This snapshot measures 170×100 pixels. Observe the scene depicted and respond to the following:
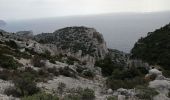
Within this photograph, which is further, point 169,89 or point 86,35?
point 86,35

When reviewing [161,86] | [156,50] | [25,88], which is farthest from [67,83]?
[156,50]

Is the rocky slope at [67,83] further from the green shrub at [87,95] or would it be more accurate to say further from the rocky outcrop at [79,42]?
the rocky outcrop at [79,42]

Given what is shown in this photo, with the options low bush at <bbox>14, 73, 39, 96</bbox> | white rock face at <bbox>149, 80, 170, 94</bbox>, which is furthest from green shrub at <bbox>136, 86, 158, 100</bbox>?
low bush at <bbox>14, 73, 39, 96</bbox>

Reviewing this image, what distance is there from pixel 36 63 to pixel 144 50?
57696 millimetres

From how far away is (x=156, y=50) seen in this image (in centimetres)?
7606

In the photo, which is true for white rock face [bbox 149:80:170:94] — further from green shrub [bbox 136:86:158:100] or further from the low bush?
the low bush

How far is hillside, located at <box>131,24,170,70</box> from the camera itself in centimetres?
6838

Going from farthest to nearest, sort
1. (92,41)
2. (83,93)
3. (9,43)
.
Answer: (92,41) < (9,43) < (83,93)

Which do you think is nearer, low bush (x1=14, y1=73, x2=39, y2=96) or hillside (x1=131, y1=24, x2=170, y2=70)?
low bush (x1=14, y1=73, x2=39, y2=96)

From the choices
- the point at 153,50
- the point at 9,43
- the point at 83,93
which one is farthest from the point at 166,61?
the point at 83,93

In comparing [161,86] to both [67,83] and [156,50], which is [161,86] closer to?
[67,83]

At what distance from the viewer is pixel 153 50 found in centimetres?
7688

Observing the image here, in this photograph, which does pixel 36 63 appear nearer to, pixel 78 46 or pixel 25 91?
pixel 25 91

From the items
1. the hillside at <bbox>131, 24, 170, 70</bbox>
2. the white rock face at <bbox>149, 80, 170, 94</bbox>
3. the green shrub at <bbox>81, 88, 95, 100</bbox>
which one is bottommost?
the hillside at <bbox>131, 24, 170, 70</bbox>
